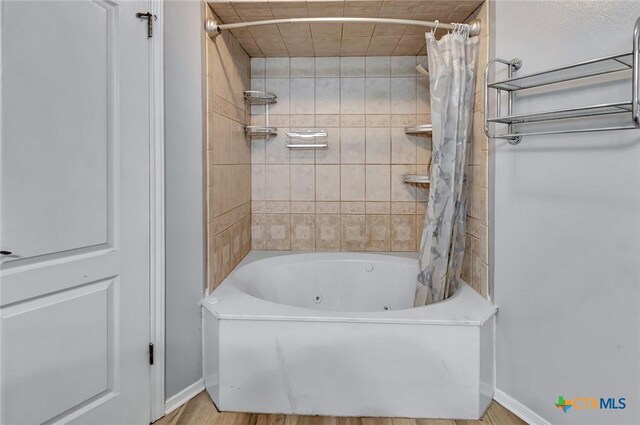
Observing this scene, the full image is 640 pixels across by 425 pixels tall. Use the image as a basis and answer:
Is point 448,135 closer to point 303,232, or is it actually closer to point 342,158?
point 342,158

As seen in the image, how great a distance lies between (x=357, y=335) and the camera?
158cm

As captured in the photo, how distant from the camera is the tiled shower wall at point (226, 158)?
1891 mm

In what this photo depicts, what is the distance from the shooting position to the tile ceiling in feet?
6.12

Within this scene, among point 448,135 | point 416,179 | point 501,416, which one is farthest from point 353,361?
point 416,179

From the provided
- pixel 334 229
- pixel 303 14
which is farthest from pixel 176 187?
pixel 334 229

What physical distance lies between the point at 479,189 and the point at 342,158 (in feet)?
3.60

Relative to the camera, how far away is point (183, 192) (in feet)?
5.61

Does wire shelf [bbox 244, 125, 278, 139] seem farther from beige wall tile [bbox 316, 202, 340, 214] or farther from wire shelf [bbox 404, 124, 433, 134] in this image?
wire shelf [bbox 404, 124, 433, 134]

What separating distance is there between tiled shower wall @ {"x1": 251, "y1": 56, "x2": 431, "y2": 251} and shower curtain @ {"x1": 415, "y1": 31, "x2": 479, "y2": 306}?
0.77 metres

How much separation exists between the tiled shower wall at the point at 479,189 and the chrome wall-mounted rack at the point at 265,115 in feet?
4.33

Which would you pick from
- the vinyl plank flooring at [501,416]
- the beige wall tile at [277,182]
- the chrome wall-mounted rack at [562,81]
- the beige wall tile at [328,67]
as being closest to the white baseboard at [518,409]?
the vinyl plank flooring at [501,416]

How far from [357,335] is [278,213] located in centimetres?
137

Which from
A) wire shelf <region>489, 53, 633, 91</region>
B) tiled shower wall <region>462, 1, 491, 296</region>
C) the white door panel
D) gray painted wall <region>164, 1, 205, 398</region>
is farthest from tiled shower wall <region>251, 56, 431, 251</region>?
the white door panel

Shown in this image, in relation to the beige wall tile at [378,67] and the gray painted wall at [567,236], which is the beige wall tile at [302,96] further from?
the gray painted wall at [567,236]
